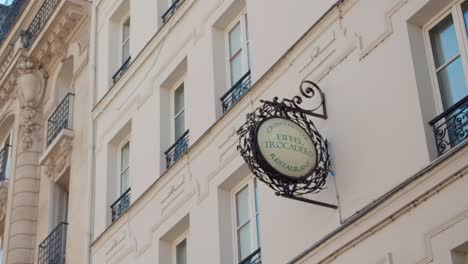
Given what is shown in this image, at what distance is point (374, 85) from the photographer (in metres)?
12.9

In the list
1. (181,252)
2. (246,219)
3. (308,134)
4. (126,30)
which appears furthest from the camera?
(126,30)

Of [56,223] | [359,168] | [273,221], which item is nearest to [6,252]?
[56,223]

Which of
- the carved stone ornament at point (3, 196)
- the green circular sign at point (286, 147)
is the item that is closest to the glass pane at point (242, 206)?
the green circular sign at point (286, 147)

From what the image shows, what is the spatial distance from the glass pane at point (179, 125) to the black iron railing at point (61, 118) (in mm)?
4509

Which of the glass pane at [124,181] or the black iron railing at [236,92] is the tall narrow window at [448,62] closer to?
the black iron railing at [236,92]

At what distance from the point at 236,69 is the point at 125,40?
5.05 metres

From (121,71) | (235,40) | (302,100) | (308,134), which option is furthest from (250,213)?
(121,71)

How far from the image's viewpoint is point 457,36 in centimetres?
1217

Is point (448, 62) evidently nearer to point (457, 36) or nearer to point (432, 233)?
point (457, 36)

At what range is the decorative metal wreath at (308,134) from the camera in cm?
1273

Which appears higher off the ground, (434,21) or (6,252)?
(6,252)

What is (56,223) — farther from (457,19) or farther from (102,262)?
(457,19)

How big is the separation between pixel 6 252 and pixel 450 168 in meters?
13.2

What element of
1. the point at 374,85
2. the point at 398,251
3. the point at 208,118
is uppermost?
the point at 208,118
